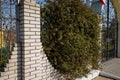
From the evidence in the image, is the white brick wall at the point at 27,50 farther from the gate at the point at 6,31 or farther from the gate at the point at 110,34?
the gate at the point at 110,34

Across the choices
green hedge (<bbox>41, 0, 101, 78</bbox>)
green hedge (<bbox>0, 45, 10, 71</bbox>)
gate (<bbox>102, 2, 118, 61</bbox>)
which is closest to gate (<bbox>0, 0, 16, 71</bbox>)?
green hedge (<bbox>0, 45, 10, 71</bbox>)

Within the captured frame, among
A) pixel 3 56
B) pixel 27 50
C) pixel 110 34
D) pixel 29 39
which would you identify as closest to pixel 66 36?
pixel 29 39

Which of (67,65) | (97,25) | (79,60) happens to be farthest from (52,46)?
(97,25)

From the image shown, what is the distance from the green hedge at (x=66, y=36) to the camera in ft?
19.7

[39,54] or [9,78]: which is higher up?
[39,54]

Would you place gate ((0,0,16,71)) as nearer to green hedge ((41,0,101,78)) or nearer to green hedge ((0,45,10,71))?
green hedge ((0,45,10,71))

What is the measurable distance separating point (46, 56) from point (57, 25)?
0.92 m

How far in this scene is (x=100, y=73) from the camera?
30.9 ft

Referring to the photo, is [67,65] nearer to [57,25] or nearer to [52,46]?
[52,46]

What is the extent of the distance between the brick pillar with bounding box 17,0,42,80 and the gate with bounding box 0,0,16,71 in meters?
0.15

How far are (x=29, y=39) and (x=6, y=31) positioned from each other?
1.69 ft

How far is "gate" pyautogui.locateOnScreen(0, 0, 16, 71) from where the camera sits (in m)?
4.49

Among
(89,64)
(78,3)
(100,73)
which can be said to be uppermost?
(78,3)

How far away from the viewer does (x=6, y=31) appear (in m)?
4.59
